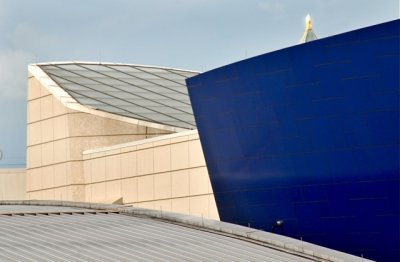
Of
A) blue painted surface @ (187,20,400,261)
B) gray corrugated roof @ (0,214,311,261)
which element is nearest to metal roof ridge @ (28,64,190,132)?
blue painted surface @ (187,20,400,261)

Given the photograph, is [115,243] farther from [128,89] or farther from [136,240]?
[128,89]

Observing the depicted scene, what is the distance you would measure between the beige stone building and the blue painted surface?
Answer: 626cm

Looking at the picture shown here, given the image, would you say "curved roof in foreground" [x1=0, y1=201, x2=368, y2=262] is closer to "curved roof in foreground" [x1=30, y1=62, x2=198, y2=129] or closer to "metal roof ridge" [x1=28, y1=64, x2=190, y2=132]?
"metal roof ridge" [x1=28, y1=64, x2=190, y2=132]

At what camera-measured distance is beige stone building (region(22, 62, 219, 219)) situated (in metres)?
41.1

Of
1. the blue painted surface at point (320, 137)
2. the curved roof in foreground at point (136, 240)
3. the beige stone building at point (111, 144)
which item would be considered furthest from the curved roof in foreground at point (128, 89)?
the curved roof in foreground at point (136, 240)

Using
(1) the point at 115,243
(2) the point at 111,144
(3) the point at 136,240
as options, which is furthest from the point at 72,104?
(1) the point at 115,243

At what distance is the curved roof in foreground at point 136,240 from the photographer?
88.1ft

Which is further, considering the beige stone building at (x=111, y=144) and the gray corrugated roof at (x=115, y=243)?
the beige stone building at (x=111, y=144)

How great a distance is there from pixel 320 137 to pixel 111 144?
668 inches

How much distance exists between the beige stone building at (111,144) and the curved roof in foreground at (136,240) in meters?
6.28

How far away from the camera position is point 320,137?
31.6m

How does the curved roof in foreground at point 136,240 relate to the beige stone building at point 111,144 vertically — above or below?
below

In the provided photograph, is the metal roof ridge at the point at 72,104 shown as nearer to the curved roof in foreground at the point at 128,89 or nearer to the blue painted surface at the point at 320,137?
the curved roof in foreground at the point at 128,89

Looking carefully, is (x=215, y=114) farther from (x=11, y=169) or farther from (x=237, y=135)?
(x=11, y=169)
